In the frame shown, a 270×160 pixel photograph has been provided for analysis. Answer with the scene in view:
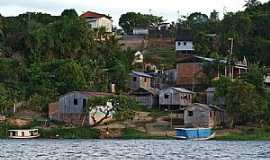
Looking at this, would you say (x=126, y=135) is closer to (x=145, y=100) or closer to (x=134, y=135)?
(x=134, y=135)

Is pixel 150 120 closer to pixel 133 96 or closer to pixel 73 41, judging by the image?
pixel 133 96

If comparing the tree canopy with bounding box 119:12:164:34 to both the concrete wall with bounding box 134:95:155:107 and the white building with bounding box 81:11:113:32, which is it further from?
the concrete wall with bounding box 134:95:155:107

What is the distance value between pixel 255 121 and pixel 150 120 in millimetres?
12540

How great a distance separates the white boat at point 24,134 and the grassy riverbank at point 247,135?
20576 millimetres

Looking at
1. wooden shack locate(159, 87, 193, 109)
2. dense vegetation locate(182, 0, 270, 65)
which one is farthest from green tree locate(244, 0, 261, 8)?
wooden shack locate(159, 87, 193, 109)

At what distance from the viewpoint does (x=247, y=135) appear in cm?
7544

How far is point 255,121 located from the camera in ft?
260

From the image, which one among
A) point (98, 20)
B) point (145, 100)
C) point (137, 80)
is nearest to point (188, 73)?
point (137, 80)

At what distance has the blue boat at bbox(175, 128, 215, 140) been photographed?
73500 millimetres

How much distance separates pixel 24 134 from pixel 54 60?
1803cm

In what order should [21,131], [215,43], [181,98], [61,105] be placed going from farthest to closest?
[215,43]
[181,98]
[61,105]
[21,131]

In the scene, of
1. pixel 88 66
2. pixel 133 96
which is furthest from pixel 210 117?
pixel 88 66

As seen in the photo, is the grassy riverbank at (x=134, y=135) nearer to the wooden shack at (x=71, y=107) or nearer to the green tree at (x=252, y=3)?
the wooden shack at (x=71, y=107)

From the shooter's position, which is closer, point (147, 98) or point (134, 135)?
point (134, 135)
